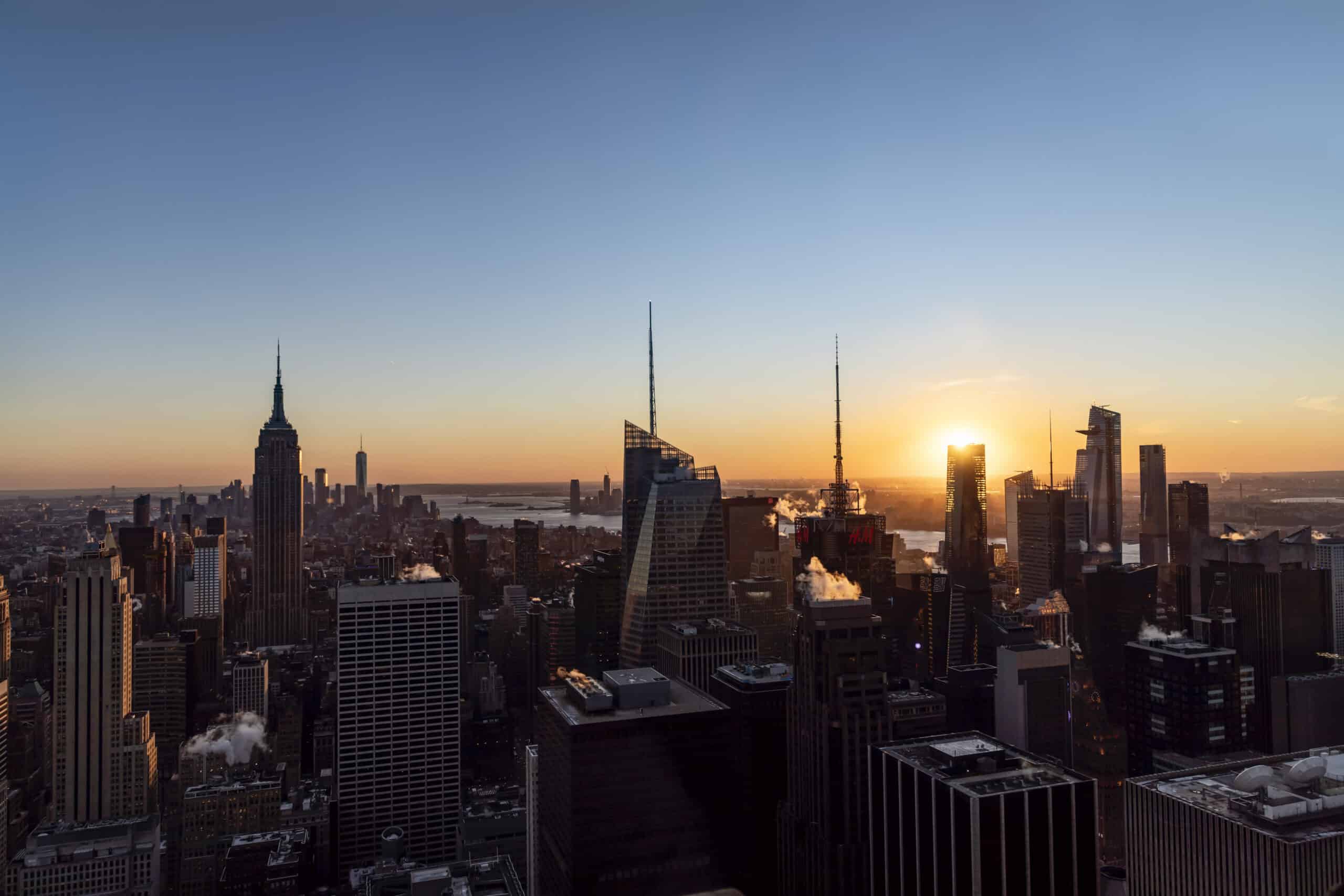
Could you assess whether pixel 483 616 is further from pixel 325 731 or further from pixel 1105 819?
pixel 1105 819

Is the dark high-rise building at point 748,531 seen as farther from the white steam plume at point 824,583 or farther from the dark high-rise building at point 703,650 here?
the dark high-rise building at point 703,650

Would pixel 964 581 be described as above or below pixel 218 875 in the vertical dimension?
above

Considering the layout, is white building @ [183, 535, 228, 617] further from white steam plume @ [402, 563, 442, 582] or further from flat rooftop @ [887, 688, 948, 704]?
flat rooftop @ [887, 688, 948, 704]

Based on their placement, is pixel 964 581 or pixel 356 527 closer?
pixel 964 581

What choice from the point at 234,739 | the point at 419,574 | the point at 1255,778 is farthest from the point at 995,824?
the point at 234,739

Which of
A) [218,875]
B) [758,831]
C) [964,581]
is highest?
[964,581]

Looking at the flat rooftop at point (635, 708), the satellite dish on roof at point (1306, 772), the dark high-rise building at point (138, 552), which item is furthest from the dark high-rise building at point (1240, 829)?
the dark high-rise building at point (138, 552)

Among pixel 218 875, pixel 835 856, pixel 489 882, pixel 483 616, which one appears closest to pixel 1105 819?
pixel 835 856

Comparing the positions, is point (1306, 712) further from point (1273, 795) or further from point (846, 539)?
point (846, 539)
